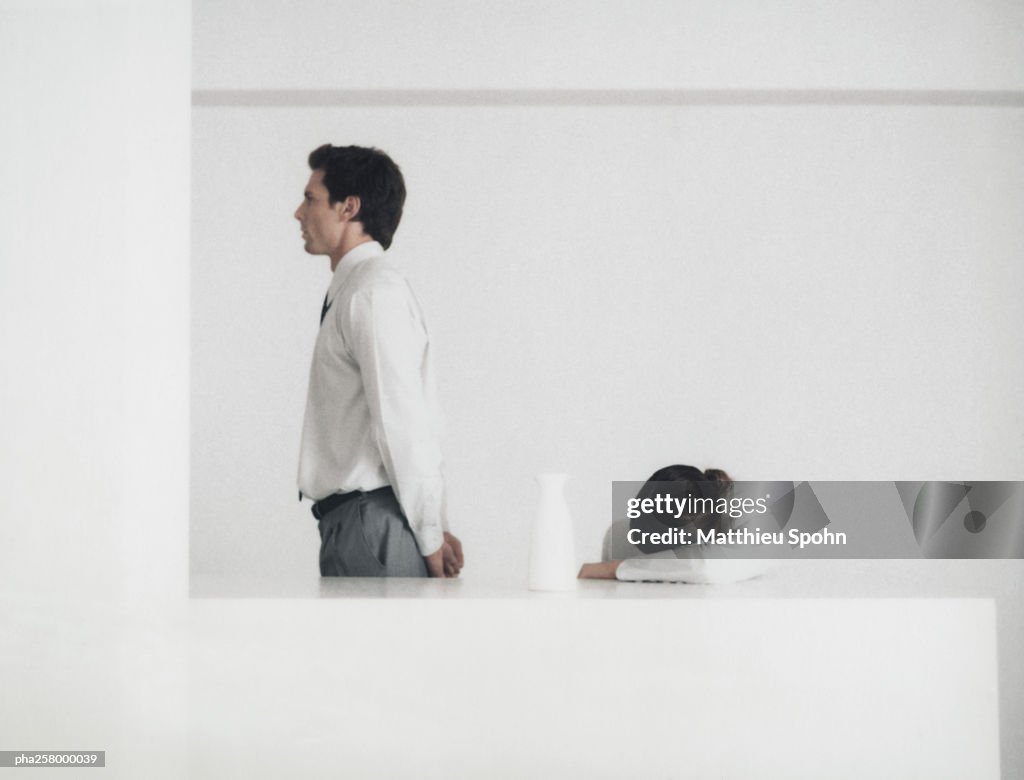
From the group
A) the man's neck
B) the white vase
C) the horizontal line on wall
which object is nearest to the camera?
the white vase

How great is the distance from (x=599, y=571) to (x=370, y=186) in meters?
0.79

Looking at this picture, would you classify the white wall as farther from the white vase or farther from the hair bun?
the white vase

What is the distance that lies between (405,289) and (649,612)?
2.14 ft

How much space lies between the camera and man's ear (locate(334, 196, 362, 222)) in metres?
1.80

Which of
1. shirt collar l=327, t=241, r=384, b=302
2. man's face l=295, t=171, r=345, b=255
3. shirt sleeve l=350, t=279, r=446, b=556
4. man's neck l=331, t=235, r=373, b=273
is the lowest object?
shirt sleeve l=350, t=279, r=446, b=556

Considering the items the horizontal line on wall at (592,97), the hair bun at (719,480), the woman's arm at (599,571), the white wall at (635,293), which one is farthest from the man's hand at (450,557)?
the horizontal line on wall at (592,97)

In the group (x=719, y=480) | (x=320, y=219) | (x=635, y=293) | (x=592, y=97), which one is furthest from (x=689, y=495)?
→ (x=592, y=97)

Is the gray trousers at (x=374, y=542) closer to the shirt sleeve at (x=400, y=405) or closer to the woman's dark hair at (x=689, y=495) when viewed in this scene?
the shirt sleeve at (x=400, y=405)

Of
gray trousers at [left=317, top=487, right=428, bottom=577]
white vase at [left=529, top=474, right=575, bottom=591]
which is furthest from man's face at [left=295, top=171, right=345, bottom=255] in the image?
white vase at [left=529, top=474, right=575, bottom=591]

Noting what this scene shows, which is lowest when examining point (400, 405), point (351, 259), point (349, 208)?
point (400, 405)

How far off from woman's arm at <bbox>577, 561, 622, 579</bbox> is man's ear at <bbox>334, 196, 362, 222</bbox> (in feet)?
2.47

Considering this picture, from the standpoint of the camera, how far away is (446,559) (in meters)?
1.66

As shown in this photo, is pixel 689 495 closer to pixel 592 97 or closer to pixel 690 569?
pixel 690 569

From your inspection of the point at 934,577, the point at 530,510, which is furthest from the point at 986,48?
the point at 530,510
